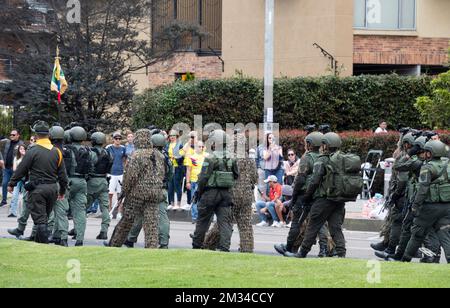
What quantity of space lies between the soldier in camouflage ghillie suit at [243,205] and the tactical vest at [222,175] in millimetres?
358

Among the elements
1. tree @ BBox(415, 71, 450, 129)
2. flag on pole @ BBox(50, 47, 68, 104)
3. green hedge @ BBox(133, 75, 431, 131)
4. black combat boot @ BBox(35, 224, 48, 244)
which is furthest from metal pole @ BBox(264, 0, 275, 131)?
black combat boot @ BBox(35, 224, 48, 244)

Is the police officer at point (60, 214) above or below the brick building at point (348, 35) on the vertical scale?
below

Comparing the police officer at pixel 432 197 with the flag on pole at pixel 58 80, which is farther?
the flag on pole at pixel 58 80

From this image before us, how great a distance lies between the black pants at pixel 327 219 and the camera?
14.7 meters

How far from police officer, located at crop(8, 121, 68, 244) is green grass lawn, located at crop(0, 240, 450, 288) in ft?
5.12

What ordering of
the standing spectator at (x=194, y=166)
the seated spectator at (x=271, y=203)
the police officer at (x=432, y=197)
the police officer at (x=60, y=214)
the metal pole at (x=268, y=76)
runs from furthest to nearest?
the metal pole at (x=268, y=76) < the standing spectator at (x=194, y=166) < the seated spectator at (x=271, y=203) < the police officer at (x=60, y=214) < the police officer at (x=432, y=197)

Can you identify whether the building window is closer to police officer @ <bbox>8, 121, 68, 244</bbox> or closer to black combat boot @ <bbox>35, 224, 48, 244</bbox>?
police officer @ <bbox>8, 121, 68, 244</bbox>

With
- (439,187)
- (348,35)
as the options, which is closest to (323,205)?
(439,187)

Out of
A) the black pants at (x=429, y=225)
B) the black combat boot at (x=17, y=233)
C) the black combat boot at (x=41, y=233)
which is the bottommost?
the black combat boot at (x=17, y=233)

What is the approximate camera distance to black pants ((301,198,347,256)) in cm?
1471

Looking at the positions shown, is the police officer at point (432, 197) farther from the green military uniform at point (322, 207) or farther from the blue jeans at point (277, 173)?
the blue jeans at point (277, 173)

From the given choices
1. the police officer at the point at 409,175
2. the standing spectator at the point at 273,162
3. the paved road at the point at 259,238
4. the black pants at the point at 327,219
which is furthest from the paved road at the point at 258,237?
the standing spectator at the point at 273,162

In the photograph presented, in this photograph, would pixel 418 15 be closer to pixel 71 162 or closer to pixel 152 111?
pixel 152 111

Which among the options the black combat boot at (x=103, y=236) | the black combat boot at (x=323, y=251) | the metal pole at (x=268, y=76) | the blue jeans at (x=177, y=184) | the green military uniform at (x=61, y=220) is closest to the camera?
the black combat boot at (x=323, y=251)
